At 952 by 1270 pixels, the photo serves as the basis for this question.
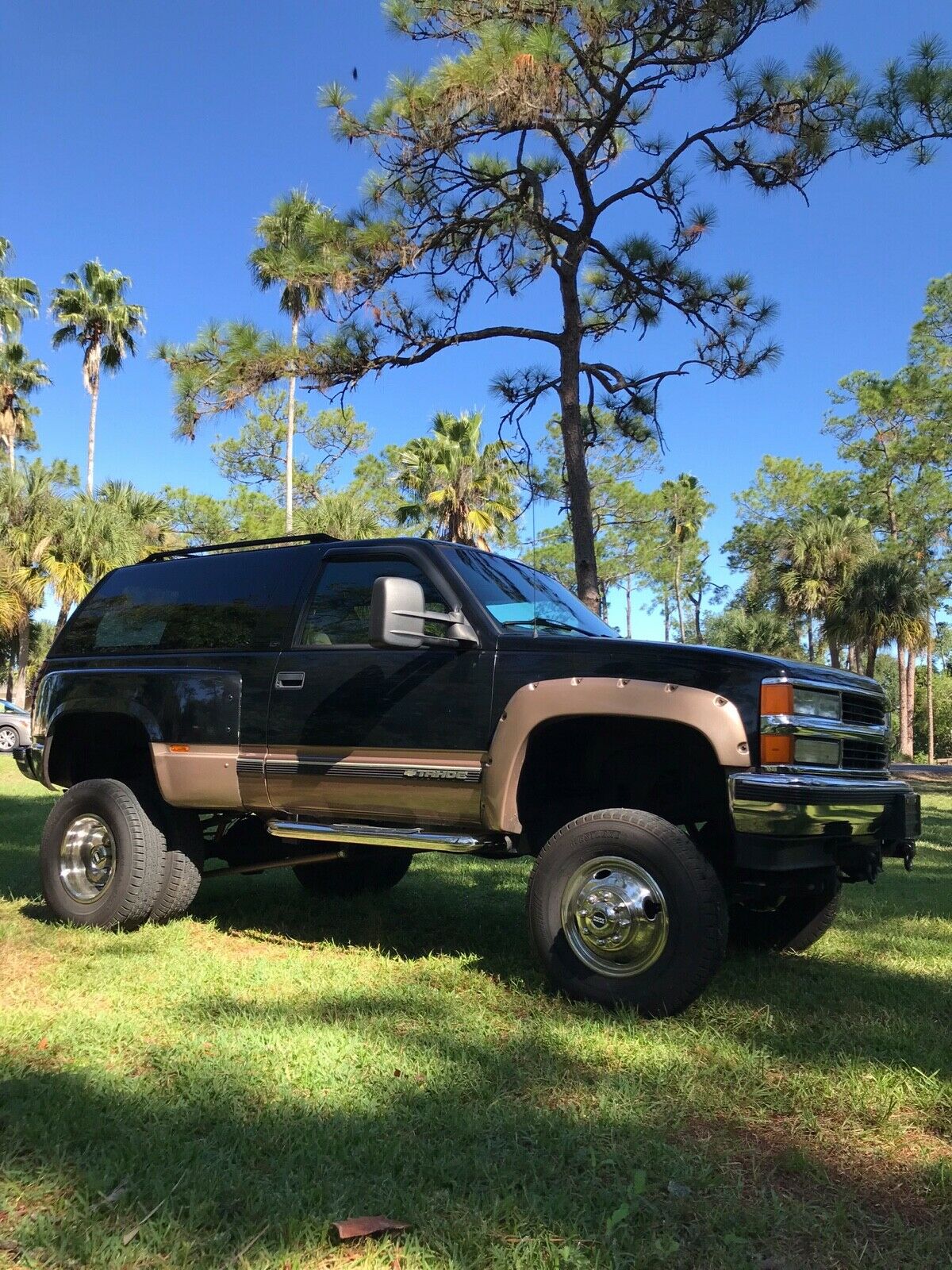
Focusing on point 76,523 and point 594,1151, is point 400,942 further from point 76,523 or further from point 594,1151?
point 76,523

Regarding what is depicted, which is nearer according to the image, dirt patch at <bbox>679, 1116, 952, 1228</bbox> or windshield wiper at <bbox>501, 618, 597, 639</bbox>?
dirt patch at <bbox>679, 1116, 952, 1228</bbox>

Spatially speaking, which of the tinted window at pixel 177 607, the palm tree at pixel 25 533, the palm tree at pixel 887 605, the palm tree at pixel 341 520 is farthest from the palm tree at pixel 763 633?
the tinted window at pixel 177 607

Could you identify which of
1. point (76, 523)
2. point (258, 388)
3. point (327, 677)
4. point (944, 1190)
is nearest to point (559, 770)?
point (327, 677)

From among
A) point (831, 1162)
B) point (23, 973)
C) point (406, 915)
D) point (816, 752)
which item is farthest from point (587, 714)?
point (23, 973)

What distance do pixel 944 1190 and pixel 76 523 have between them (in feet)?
90.5

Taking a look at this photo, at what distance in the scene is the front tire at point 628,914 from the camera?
11.8 ft

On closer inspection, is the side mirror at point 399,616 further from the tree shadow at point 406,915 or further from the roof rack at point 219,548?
the tree shadow at point 406,915

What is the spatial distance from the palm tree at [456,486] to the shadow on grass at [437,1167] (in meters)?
24.8

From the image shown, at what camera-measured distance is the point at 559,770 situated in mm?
4477

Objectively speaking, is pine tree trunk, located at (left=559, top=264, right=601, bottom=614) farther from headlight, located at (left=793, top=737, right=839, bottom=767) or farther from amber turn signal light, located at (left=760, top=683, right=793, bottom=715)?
amber turn signal light, located at (left=760, top=683, right=793, bottom=715)

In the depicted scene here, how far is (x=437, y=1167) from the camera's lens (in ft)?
8.36

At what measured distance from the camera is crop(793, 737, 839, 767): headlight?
3693 millimetres

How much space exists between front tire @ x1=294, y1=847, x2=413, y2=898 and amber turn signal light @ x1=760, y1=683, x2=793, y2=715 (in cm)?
305

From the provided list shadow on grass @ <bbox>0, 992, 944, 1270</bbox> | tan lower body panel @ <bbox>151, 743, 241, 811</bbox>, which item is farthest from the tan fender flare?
tan lower body panel @ <bbox>151, 743, 241, 811</bbox>
